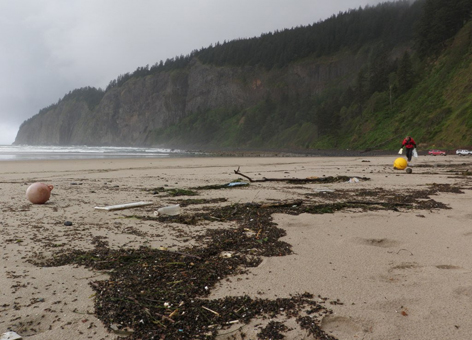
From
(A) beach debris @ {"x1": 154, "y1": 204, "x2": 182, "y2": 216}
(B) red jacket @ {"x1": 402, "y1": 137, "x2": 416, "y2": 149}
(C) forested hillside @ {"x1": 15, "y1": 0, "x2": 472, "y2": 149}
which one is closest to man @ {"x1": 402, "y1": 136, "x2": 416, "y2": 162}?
(B) red jacket @ {"x1": 402, "y1": 137, "x2": 416, "y2": 149}

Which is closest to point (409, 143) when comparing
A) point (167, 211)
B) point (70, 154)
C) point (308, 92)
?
point (167, 211)

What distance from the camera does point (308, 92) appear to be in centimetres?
9669

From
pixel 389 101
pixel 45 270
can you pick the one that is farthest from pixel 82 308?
pixel 389 101

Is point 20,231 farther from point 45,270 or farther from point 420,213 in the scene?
point 420,213

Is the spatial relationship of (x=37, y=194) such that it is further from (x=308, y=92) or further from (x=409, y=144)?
(x=308, y=92)

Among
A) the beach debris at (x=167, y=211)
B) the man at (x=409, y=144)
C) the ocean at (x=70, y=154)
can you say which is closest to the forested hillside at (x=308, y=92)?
the man at (x=409, y=144)

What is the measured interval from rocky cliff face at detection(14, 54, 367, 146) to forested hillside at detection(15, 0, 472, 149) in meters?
0.44

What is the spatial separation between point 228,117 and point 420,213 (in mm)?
109059

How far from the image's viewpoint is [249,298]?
236 centimetres

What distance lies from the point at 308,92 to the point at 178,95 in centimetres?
5653

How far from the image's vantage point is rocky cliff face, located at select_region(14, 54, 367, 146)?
98.2m

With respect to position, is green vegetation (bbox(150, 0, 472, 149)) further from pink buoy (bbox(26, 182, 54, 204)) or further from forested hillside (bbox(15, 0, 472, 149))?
pink buoy (bbox(26, 182, 54, 204))

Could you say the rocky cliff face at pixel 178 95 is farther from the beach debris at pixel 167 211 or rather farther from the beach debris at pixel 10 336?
the beach debris at pixel 10 336

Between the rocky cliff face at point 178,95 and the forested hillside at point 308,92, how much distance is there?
440 millimetres
